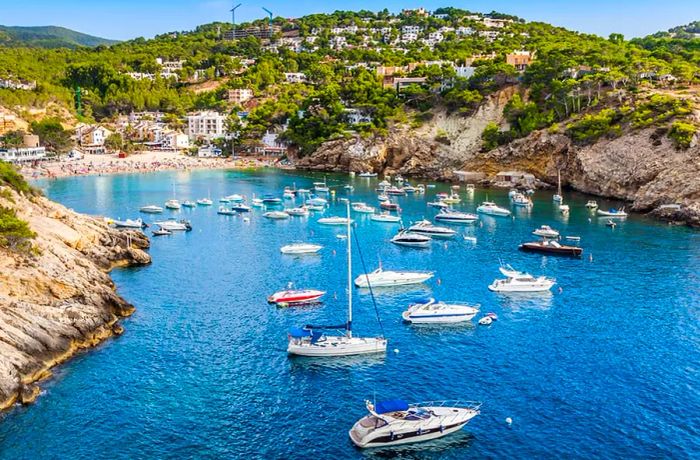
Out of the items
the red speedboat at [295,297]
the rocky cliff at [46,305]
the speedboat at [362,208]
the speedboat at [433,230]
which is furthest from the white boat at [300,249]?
the speedboat at [362,208]

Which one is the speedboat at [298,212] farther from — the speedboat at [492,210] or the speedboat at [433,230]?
the speedboat at [492,210]

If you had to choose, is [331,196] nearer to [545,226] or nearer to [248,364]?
[545,226]

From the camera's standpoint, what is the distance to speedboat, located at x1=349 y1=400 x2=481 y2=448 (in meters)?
28.9

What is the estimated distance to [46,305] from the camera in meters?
39.8

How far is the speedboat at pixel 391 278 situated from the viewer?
52.5 m

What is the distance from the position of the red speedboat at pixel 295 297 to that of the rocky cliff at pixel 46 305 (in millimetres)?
10720

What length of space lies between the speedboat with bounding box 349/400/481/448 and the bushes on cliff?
28.3 metres

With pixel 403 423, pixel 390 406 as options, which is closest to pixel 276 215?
pixel 390 406

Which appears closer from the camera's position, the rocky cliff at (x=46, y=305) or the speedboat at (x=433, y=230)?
the rocky cliff at (x=46, y=305)

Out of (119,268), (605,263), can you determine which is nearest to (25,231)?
(119,268)

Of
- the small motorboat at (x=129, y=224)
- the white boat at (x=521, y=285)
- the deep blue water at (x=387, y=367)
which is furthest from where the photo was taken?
the small motorboat at (x=129, y=224)

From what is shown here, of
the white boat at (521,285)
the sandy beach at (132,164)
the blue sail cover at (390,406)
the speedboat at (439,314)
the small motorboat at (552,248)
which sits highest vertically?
the sandy beach at (132,164)

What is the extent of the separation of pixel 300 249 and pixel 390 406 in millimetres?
35325

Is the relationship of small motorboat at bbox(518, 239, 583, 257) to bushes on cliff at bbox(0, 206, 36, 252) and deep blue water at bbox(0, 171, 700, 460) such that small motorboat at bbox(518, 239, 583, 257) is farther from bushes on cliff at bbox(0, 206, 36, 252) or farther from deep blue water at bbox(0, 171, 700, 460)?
bushes on cliff at bbox(0, 206, 36, 252)
